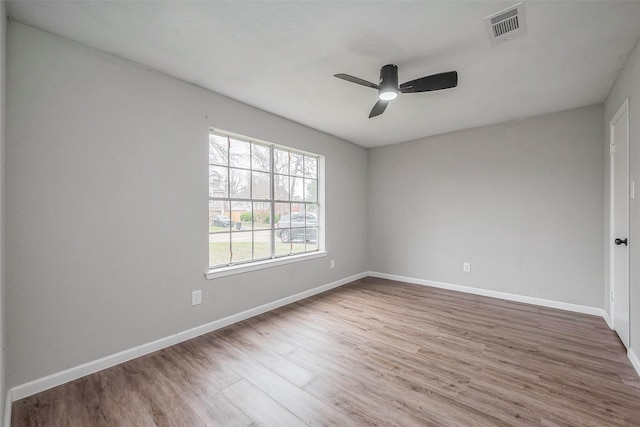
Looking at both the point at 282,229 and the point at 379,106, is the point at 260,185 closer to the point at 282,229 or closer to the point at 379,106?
the point at 282,229

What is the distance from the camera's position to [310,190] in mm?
4258

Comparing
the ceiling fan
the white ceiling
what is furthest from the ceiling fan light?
the white ceiling

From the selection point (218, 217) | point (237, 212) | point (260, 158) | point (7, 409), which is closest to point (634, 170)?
point (260, 158)

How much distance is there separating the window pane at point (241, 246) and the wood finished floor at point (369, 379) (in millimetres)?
741

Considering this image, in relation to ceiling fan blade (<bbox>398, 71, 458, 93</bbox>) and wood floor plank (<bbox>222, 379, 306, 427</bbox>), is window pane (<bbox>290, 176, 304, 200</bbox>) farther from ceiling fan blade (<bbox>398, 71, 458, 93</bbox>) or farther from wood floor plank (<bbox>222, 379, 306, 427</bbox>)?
wood floor plank (<bbox>222, 379, 306, 427</bbox>)

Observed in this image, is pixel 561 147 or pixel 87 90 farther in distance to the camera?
pixel 561 147

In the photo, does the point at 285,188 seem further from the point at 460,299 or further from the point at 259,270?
the point at 460,299

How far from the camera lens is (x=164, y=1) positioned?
165 centimetres

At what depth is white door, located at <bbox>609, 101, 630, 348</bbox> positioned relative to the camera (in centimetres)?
244

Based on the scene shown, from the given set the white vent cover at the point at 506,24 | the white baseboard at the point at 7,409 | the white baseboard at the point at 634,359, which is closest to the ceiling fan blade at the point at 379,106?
the white vent cover at the point at 506,24

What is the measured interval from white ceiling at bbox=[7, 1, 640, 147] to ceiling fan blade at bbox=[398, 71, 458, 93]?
8.0 inches

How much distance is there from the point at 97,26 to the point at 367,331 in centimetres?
339

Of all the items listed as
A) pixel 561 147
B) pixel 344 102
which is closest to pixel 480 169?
pixel 561 147

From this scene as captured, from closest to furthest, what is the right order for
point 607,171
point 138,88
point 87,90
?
1. point 87,90
2. point 138,88
3. point 607,171
